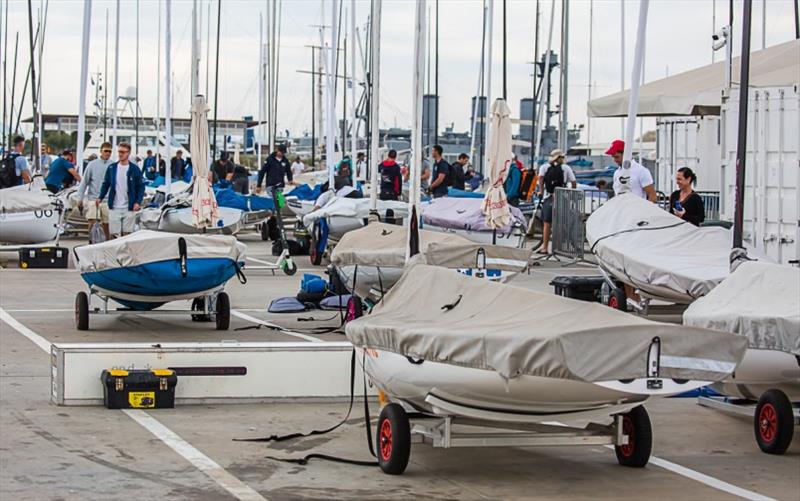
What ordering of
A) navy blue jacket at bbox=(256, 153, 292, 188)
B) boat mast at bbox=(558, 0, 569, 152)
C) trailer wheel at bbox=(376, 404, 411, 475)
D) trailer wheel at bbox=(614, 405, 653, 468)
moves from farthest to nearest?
boat mast at bbox=(558, 0, 569, 152) < navy blue jacket at bbox=(256, 153, 292, 188) < trailer wheel at bbox=(614, 405, 653, 468) < trailer wheel at bbox=(376, 404, 411, 475)

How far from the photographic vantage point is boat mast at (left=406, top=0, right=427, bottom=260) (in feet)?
51.5

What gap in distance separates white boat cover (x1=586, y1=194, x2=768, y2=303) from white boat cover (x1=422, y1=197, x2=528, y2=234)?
6.14 metres

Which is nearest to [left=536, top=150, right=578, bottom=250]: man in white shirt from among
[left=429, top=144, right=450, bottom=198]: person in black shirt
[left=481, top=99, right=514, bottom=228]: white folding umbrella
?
[left=429, top=144, right=450, bottom=198]: person in black shirt

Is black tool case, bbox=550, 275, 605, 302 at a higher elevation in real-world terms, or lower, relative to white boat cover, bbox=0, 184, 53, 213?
lower

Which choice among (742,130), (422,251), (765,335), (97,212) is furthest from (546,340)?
(97,212)

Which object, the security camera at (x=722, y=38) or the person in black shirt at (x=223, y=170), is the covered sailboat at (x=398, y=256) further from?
the person in black shirt at (x=223, y=170)

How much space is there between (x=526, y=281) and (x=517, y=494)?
15.2m

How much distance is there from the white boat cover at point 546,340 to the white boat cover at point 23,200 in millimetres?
18919

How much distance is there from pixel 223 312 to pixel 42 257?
384 inches

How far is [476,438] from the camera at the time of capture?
962 cm

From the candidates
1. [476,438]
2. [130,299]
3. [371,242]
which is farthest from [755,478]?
[130,299]

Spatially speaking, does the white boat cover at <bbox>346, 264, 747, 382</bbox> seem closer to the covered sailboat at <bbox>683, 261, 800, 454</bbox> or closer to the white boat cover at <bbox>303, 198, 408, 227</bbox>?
the covered sailboat at <bbox>683, 261, 800, 454</bbox>

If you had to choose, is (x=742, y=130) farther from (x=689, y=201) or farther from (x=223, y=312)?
(x=223, y=312)

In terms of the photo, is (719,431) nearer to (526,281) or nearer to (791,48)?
(526,281)
